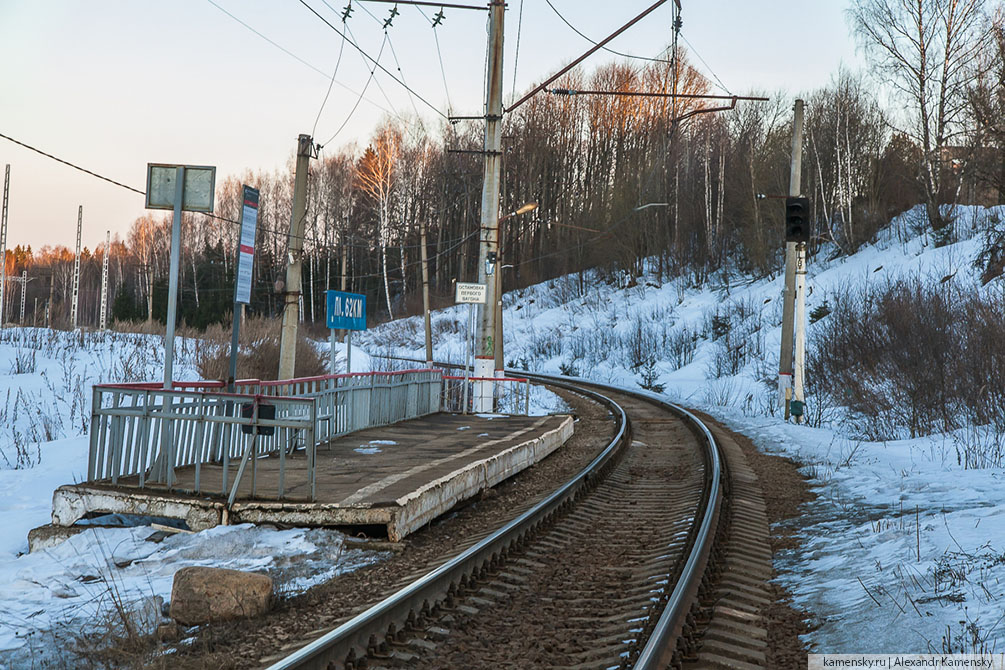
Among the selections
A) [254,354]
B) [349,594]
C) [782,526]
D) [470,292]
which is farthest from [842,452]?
[254,354]

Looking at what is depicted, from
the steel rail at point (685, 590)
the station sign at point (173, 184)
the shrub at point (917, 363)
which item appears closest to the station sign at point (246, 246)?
the station sign at point (173, 184)

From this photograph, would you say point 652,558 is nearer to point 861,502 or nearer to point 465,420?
point 861,502

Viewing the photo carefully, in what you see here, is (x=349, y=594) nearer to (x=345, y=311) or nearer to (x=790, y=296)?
(x=345, y=311)

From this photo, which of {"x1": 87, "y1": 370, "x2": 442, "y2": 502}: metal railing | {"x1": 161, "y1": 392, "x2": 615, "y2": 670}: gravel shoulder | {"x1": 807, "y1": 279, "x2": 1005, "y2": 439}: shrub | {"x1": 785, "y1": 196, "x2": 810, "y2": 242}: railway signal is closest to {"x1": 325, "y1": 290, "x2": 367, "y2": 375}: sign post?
{"x1": 87, "y1": 370, "x2": 442, "y2": 502}: metal railing

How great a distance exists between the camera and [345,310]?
55.7ft

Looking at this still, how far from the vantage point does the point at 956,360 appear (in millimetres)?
16531

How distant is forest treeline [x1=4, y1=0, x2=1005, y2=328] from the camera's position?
3769 centimetres

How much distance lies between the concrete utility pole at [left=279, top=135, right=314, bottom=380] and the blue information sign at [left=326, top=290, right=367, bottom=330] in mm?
1069

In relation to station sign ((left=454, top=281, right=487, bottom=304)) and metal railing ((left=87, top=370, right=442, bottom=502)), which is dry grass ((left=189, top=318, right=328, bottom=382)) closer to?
station sign ((left=454, top=281, right=487, bottom=304))

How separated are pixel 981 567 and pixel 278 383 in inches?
330

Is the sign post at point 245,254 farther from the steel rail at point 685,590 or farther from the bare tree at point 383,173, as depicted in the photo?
the bare tree at point 383,173

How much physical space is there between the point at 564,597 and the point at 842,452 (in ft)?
32.2

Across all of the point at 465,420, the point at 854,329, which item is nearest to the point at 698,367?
the point at 854,329

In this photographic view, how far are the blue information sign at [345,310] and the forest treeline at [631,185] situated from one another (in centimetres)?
1561
